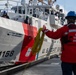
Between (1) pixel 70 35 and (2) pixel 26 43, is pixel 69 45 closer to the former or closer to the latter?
(1) pixel 70 35

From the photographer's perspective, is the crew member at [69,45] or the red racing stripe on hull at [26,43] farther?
the red racing stripe on hull at [26,43]

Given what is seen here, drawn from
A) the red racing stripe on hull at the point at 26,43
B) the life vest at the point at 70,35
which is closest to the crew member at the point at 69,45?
the life vest at the point at 70,35

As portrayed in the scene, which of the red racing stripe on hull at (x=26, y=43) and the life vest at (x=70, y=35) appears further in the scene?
the red racing stripe on hull at (x=26, y=43)

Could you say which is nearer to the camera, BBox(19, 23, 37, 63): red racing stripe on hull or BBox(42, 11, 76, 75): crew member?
BBox(42, 11, 76, 75): crew member

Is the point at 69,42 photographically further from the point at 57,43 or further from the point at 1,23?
the point at 57,43

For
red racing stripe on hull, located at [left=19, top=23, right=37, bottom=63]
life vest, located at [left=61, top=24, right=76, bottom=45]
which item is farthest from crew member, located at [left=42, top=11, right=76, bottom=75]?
red racing stripe on hull, located at [left=19, top=23, right=37, bottom=63]

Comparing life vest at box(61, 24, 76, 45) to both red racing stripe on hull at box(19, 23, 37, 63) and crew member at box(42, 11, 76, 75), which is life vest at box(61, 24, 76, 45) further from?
red racing stripe on hull at box(19, 23, 37, 63)

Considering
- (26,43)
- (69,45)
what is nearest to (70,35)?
(69,45)

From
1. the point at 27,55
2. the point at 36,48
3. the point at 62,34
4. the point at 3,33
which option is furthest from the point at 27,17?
the point at 62,34

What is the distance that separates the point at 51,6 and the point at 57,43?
216 centimetres

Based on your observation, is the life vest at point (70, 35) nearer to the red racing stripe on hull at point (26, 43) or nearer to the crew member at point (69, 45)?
the crew member at point (69, 45)

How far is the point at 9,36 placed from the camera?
1021 centimetres

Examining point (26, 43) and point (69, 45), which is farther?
point (26, 43)

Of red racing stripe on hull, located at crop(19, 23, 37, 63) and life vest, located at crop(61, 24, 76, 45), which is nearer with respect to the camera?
life vest, located at crop(61, 24, 76, 45)
